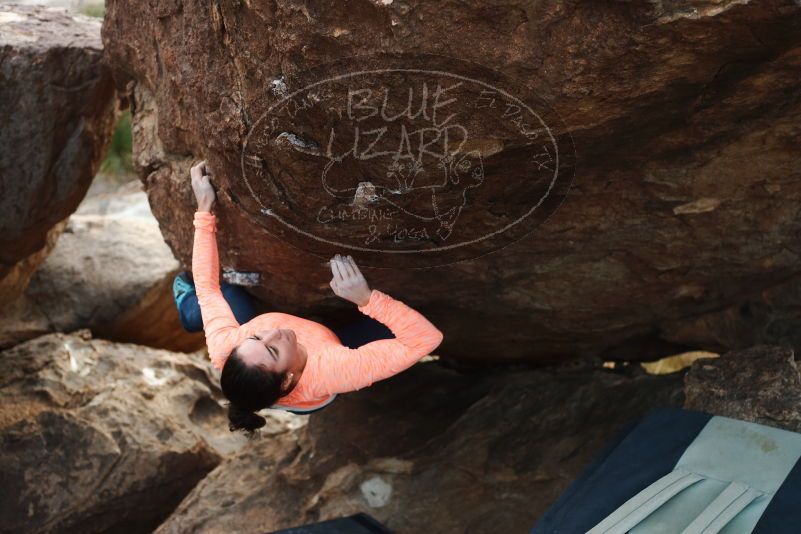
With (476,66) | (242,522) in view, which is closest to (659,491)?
(476,66)

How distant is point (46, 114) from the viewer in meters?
3.76

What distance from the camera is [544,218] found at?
109 inches

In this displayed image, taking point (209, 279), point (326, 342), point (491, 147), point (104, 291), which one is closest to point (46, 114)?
point (209, 279)

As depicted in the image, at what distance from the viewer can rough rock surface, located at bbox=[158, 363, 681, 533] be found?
3.46 meters

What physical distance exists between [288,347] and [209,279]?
0.42 m

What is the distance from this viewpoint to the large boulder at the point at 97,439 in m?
4.00

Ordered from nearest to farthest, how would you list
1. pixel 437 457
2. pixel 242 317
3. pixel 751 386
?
pixel 751 386 → pixel 242 317 → pixel 437 457

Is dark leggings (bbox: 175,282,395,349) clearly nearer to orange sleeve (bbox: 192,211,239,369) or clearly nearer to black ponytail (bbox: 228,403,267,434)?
orange sleeve (bbox: 192,211,239,369)

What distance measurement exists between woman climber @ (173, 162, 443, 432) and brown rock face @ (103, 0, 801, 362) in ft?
0.46

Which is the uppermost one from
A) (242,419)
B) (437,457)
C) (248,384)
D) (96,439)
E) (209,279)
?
(209,279)

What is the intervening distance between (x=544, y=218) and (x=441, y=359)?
5.90 ft

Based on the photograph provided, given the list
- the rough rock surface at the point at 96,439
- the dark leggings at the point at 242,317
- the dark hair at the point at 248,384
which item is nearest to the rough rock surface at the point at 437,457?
the rough rock surface at the point at 96,439

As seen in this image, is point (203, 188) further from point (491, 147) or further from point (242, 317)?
point (491, 147)

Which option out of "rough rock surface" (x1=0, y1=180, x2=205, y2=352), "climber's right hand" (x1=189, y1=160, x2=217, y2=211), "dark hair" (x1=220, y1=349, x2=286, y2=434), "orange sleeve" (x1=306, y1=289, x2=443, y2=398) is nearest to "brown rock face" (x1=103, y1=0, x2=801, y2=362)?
"climber's right hand" (x1=189, y1=160, x2=217, y2=211)
